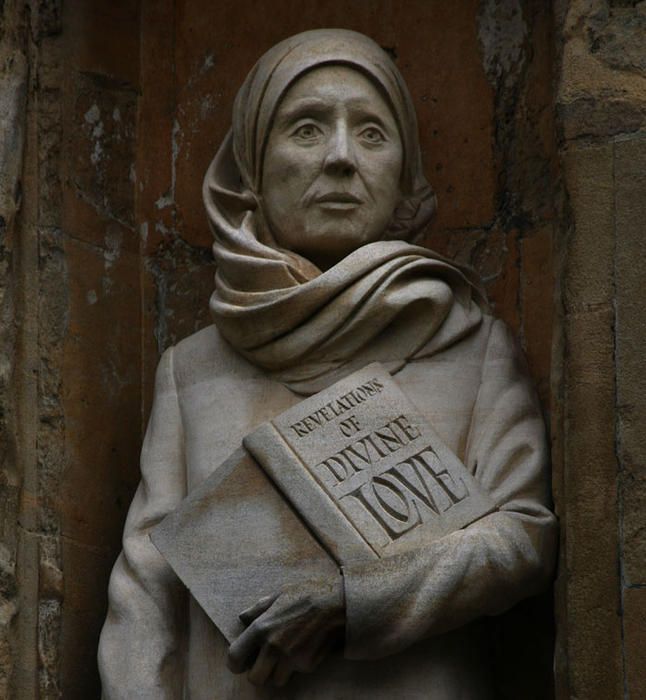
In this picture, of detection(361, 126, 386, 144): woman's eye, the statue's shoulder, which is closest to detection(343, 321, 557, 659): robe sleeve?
the statue's shoulder

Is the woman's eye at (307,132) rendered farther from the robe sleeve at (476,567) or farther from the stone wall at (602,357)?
the robe sleeve at (476,567)

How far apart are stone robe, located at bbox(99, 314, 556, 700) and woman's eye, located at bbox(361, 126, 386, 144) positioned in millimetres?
528

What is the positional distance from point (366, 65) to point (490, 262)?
66 centimetres

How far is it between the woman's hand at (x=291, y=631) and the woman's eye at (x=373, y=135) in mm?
1188

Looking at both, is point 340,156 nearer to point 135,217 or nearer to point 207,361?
point 207,361

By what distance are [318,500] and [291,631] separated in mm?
313

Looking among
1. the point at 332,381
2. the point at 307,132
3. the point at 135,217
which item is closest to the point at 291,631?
the point at 332,381

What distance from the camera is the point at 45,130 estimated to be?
22.5ft

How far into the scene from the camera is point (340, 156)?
6449 millimetres

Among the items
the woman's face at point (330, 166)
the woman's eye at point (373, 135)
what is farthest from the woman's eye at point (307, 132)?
the woman's eye at point (373, 135)

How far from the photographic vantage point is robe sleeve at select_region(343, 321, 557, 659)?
5.91 meters

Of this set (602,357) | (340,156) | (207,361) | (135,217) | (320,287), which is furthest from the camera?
(135,217)

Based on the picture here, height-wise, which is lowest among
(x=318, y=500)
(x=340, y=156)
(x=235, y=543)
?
(x=235, y=543)

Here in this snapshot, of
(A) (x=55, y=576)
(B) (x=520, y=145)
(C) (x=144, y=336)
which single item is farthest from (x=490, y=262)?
(A) (x=55, y=576)
